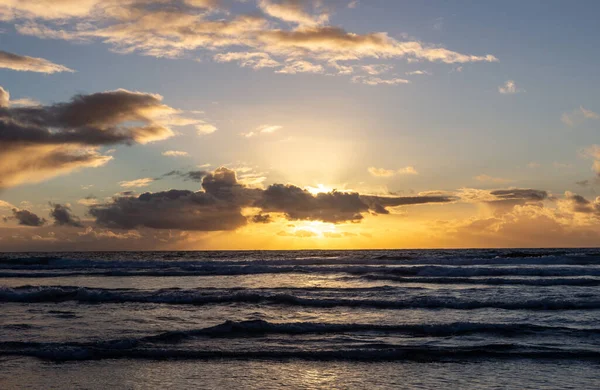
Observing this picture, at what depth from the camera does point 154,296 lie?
26.5m

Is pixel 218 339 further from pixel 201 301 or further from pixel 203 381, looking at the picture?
pixel 201 301

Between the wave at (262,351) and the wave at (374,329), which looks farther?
the wave at (374,329)

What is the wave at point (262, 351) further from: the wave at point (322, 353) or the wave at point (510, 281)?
the wave at point (510, 281)

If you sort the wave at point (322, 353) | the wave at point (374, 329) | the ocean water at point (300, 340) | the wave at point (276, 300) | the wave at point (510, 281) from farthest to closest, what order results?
the wave at point (510, 281), the wave at point (276, 300), the wave at point (374, 329), the wave at point (322, 353), the ocean water at point (300, 340)

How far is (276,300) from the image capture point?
81.7 ft

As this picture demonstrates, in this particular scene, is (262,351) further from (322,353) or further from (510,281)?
(510,281)

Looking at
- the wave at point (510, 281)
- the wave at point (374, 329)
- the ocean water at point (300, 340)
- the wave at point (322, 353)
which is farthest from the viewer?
the wave at point (510, 281)

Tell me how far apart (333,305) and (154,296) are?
950cm

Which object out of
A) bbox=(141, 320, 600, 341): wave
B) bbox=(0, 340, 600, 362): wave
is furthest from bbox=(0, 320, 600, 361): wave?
bbox=(141, 320, 600, 341): wave

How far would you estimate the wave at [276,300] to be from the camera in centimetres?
2250

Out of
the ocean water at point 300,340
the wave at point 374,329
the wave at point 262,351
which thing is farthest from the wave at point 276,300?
the wave at point 262,351

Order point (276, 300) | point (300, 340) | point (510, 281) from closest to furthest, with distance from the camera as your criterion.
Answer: point (300, 340), point (276, 300), point (510, 281)

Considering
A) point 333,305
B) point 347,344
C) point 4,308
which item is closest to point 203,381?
point 347,344

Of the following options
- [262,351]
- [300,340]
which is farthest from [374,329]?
[262,351]
